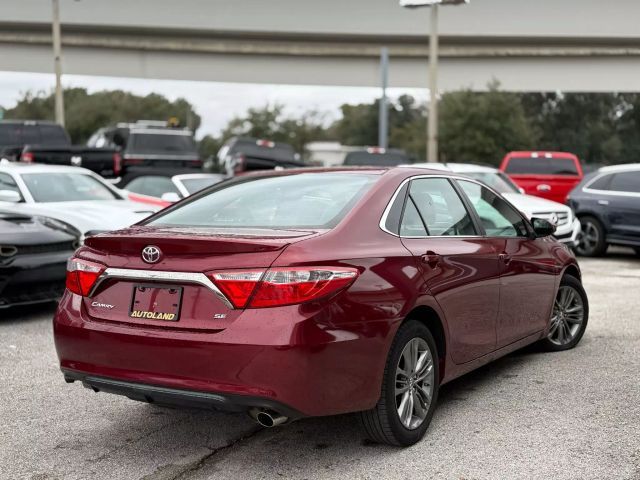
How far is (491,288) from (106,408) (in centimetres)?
253

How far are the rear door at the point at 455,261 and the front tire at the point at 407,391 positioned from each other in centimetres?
27

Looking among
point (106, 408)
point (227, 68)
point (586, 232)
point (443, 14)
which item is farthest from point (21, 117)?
point (106, 408)

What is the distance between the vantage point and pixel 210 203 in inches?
195

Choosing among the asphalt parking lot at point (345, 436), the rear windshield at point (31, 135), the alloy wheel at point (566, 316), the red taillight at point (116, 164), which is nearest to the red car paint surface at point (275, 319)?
the asphalt parking lot at point (345, 436)

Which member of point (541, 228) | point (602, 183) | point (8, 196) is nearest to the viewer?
point (541, 228)

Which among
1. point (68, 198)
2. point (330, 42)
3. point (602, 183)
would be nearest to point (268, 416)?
point (68, 198)

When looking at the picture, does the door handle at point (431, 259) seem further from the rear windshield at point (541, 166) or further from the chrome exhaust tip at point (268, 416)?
the rear windshield at point (541, 166)

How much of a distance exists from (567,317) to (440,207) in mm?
2185

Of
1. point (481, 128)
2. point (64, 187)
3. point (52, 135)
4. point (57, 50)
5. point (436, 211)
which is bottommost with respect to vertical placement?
point (64, 187)

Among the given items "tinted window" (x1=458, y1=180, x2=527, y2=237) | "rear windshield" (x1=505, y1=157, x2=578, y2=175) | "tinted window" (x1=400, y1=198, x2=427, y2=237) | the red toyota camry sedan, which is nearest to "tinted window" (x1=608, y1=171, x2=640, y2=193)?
"rear windshield" (x1=505, y1=157, x2=578, y2=175)

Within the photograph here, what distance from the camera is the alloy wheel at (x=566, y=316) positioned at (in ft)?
21.6

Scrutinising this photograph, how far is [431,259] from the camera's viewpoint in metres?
4.61

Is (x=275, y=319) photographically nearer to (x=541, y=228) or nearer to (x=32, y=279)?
(x=541, y=228)

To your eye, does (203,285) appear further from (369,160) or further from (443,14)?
(443,14)
